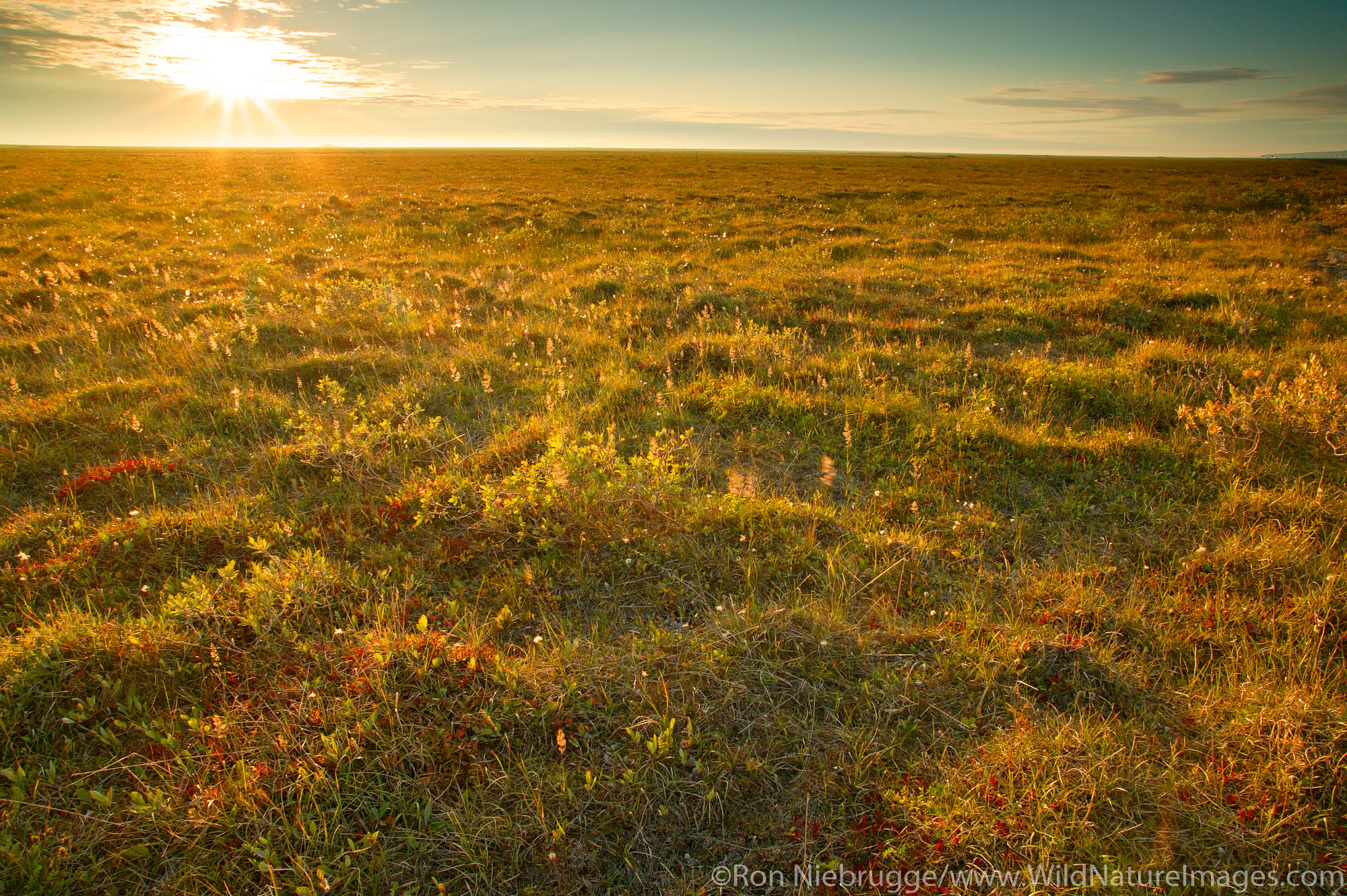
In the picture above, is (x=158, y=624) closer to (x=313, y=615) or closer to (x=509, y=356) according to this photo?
(x=313, y=615)

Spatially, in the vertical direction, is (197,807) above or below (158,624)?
below

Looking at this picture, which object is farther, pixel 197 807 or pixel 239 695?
pixel 239 695

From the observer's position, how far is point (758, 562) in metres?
3.93

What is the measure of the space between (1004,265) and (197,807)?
14663mm

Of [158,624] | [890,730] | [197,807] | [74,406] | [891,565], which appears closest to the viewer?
[197,807]

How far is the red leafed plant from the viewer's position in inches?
185

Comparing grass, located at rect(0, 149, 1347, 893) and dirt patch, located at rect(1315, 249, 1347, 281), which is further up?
dirt patch, located at rect(1315, 249, 1347, 281)

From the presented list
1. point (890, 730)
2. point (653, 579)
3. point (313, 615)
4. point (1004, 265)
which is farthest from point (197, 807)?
point (1004, 265)

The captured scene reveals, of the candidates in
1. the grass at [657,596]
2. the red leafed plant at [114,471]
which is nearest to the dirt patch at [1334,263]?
the grass at [657,596]

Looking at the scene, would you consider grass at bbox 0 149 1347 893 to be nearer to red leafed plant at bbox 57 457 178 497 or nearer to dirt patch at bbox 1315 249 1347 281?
red leafed plant at bbox 57 457 178 497

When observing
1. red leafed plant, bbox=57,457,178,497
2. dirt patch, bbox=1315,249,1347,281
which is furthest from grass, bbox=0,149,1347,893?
dirt patch, bbox=1315,249,1347,281

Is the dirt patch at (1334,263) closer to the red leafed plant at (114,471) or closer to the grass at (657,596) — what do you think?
the grass at (657,596)

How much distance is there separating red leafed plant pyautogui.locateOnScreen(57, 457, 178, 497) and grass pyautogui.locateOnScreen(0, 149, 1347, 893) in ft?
0.16

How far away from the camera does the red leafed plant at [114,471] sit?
4.71 meters
